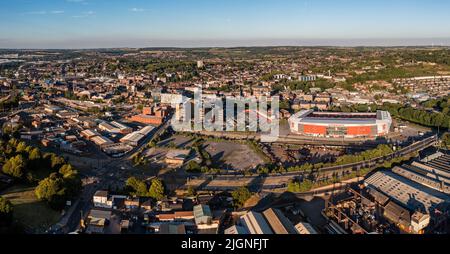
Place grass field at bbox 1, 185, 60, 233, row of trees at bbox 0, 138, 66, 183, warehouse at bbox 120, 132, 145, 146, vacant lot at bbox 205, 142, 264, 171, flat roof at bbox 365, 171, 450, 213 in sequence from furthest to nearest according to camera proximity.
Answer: warehouse at bbox 120, 132, 145, 146 < vacant lot at bbox 205, 142, 264, 171 < row of trees at bbox 0, 138, 66, 183 < flat roof at bbox 365, 171, 450, 213 < grass field at bbox 1, 185, 60, 233

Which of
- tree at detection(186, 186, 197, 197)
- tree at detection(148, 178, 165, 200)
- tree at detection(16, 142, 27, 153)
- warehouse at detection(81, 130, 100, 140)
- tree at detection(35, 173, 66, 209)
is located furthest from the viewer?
warehouse at detection(81, 130, 100, 140)

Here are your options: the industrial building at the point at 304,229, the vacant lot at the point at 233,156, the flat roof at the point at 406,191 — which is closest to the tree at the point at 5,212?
the industrial building at the point at 304,229

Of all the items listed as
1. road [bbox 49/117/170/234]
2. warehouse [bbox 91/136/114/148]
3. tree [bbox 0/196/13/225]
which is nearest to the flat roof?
road [bbox 49/117/170/234]

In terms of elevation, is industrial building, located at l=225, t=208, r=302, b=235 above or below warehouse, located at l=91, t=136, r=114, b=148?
below

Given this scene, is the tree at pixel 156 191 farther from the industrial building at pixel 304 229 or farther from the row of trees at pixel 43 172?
the industrial building at pixel 304 229

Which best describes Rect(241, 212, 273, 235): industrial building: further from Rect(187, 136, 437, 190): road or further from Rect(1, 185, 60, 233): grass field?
Rect(1, 185, 60, 233): grass field
